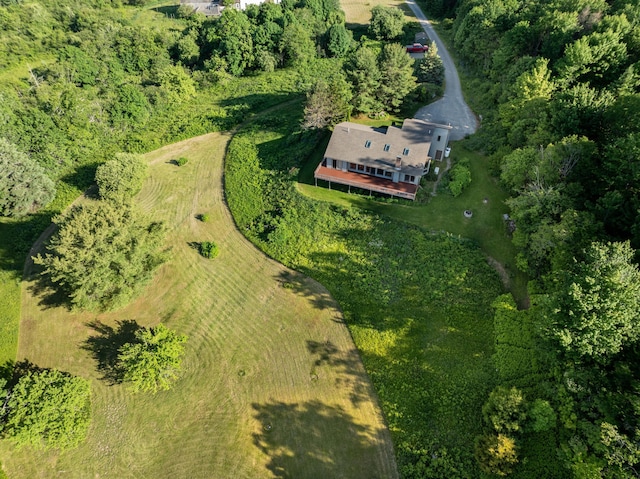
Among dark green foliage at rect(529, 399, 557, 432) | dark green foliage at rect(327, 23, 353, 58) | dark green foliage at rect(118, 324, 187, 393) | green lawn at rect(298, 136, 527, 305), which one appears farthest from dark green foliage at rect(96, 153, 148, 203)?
dark green foliage at rect(327, 23, 353, 58)

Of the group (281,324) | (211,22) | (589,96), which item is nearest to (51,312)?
(281,324)

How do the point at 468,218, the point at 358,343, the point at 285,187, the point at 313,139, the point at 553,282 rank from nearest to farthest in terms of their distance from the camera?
the point at 553,282 → the point at 358,343 → the point at 468,218 → the point at 285,187 → the point at 313,139

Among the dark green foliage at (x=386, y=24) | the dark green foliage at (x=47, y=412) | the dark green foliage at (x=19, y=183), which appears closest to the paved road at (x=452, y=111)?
the dark green foliage at (x=386, y=24)

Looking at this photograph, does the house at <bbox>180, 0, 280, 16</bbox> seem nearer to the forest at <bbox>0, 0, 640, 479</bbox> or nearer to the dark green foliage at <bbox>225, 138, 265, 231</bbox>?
the forest at <bbox>0, 0, 640, 479</bbox>

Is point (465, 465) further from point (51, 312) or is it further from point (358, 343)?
point (51, 312)

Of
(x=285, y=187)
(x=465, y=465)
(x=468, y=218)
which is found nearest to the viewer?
(x=465, y=465)

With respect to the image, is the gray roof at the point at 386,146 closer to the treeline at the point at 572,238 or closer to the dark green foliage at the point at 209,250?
the treeline at the point at 572,238
